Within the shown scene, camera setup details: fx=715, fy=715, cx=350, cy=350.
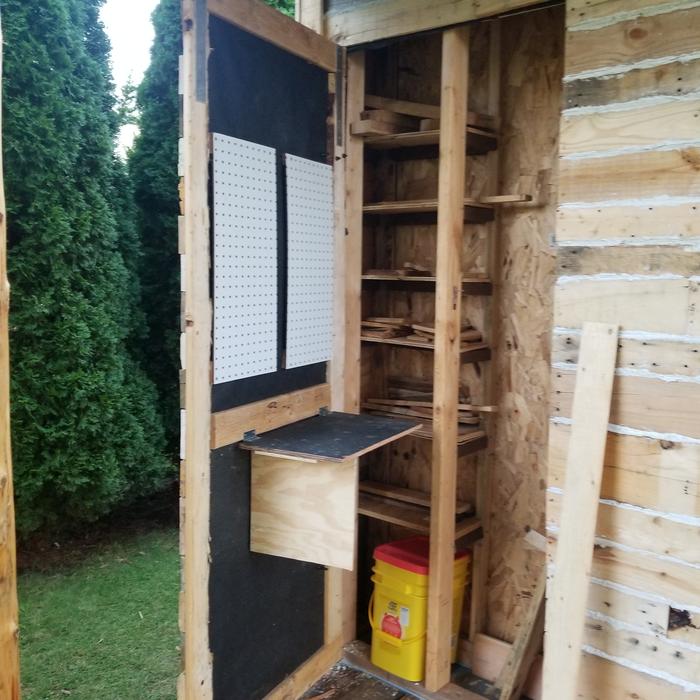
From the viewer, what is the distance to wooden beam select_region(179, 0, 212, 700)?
2043 millimetres

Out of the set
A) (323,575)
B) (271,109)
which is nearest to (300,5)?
(271,109)

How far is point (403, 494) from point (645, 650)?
4.20 ft

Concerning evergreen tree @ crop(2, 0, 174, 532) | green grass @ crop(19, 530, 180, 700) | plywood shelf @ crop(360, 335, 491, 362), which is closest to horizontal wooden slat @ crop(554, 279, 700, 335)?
plywood shelf @ crop(360, 335, 491, 362)

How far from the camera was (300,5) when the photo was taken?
9.21ft

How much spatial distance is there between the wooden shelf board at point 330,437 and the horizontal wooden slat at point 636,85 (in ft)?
3.84

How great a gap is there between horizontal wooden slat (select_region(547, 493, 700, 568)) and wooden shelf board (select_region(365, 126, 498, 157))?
1440 mm

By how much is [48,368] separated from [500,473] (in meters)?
2.24

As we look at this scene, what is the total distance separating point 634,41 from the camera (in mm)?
1903

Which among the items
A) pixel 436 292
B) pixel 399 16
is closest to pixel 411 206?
pixel 436 292

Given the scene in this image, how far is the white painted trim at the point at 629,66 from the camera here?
1.82 metres

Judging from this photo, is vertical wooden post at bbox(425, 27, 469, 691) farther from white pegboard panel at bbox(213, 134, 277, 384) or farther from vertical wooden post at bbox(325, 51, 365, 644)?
white pegboard panel at bbox(213, 134, 277, 384)

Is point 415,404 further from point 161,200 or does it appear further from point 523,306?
point 161,200

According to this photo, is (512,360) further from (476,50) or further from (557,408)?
(476,50)

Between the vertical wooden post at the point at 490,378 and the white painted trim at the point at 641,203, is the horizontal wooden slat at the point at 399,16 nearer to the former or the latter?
the vertical wooden post at the point at 490,378
